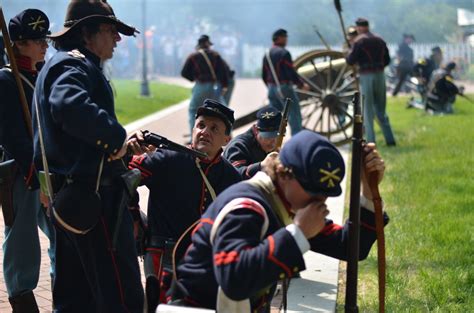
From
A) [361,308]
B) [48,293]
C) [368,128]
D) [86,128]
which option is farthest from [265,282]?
[368,128]

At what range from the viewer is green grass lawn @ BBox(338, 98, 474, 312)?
5.53m

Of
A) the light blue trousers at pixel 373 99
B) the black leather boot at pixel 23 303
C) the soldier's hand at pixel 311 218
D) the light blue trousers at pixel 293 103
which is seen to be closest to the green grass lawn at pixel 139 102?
the light blue trousers at pixel 293 103

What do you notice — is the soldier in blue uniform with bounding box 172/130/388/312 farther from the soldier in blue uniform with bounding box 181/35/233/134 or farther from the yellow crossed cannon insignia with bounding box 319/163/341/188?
the soldier in blue uniform with bounding box 181/35/233/134

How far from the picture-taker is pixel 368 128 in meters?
12.6

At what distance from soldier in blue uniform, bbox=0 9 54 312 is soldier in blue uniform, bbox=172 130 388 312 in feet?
6.32

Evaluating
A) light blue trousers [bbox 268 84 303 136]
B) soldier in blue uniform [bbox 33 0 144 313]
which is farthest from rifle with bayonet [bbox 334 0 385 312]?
light blue trousers [bbox 268 84 303 136]

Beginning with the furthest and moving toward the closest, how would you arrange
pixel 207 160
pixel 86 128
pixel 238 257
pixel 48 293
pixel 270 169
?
pixel 48 293
pixel 207 160
pixel 86 128
pixel 270 169
pixel 238 257

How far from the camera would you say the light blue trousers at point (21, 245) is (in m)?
5.08

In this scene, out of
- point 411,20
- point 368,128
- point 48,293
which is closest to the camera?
point 48,293

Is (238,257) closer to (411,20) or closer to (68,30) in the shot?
(68,30)

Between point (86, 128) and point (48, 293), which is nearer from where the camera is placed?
point (86, 128)

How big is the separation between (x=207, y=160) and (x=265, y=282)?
5.42ft

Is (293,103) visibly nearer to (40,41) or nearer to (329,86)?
(329,86)

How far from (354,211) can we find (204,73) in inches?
415
